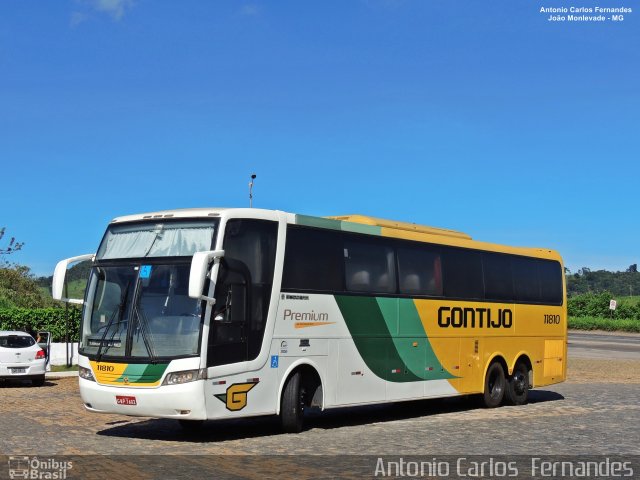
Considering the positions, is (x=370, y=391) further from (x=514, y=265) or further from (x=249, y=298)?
(x=514, y=265)

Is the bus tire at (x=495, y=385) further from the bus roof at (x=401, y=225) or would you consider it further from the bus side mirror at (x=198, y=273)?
the bus side mirror at (x=198, y=273)

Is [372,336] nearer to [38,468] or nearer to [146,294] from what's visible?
[146,294]

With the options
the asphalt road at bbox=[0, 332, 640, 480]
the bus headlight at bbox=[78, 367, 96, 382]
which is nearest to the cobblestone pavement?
the asphalt road at bbox=[0, 332, 640, 480]

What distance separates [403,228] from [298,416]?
5.09 meters

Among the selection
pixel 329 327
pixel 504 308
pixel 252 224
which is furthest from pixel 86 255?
pixel 504 308

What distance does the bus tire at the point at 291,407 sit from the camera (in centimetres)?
1472

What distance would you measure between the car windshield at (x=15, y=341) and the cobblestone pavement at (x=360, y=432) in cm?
417

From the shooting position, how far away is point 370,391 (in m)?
16.8

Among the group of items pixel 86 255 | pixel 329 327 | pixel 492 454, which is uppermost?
pixel 86 255

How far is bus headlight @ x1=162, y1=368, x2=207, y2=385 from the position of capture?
13152mm

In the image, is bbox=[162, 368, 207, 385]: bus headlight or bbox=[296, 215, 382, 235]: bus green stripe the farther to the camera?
bbox=[296, 215, 382, 235]: bus green stripe

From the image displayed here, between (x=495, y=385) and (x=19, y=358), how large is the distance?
1270 cm

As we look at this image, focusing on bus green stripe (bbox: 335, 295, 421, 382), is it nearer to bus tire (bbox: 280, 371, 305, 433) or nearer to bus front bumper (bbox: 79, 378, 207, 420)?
bus tire (bbox: 280, 371, 305, 433)

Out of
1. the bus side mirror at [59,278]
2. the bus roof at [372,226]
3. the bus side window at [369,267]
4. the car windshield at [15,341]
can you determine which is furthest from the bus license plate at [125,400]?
the car windshield at [15,341]
